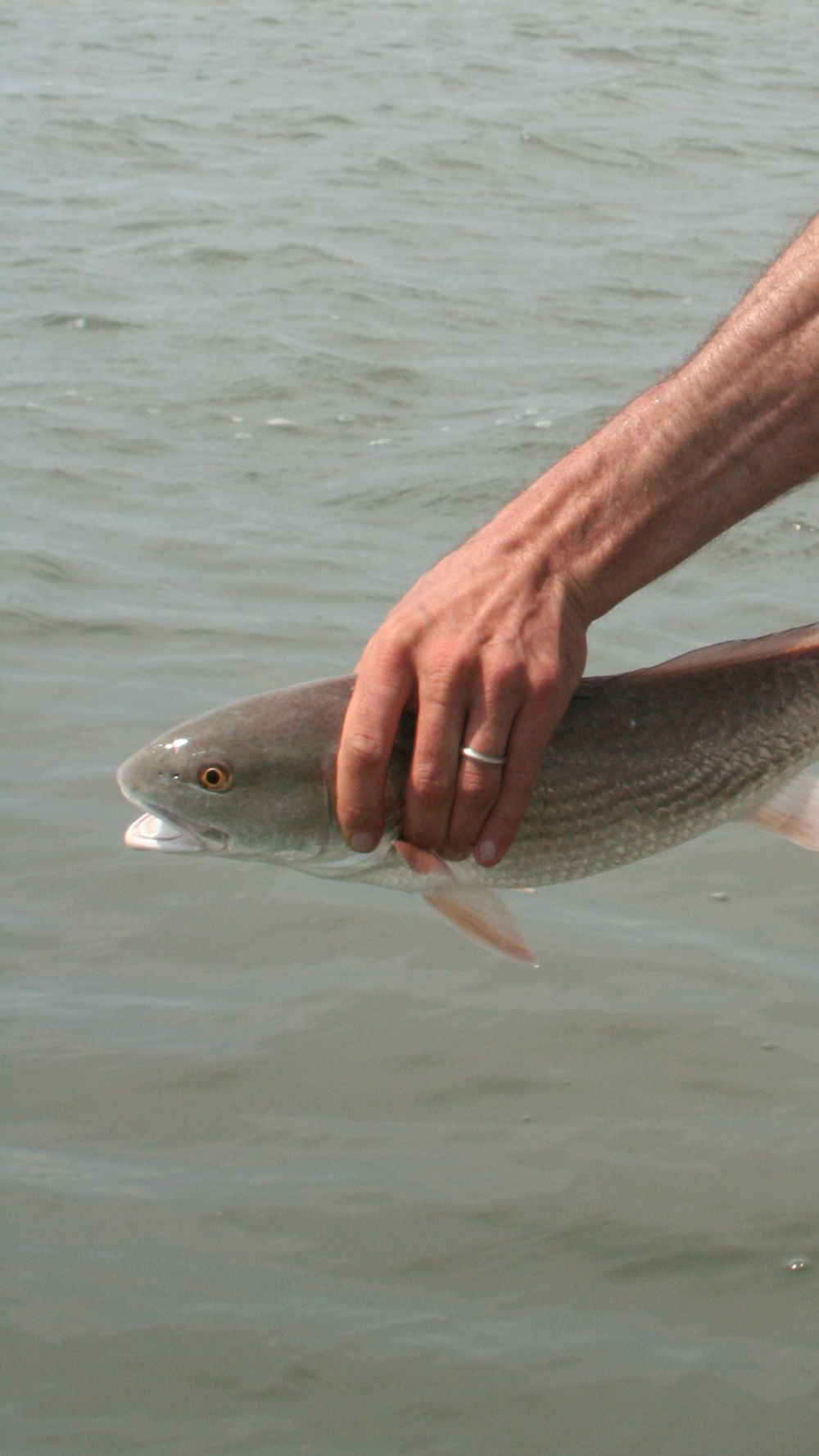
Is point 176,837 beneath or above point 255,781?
beneath

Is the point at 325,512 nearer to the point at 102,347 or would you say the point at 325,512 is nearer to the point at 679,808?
the point at 102,347

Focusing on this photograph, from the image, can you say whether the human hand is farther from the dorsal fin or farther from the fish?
the dorsal fin

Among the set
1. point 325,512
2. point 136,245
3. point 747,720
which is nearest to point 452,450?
point 325,512

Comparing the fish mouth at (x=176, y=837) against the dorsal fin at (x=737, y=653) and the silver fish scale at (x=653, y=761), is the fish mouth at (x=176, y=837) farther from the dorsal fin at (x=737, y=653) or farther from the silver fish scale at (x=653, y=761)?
the dorsal fin at (x=737, y=653)

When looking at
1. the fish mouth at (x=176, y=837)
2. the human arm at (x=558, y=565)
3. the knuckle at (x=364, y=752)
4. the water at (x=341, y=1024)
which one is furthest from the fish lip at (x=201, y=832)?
the water at (x=341, y=1024)

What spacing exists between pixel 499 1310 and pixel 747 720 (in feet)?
4.08

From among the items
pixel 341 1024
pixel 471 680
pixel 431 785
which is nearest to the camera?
pixel 471 680

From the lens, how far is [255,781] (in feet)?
9.34

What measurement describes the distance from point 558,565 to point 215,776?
0.70 meters

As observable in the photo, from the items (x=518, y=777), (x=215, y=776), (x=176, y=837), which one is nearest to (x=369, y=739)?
(x=518, y=777)

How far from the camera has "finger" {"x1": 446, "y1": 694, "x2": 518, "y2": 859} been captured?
256 centimetres

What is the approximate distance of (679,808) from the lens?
306 centimetres

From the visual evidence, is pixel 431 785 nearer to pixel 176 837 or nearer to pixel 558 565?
pixel 558 565

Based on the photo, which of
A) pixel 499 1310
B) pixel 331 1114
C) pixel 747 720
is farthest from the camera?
pixel 331 1114
